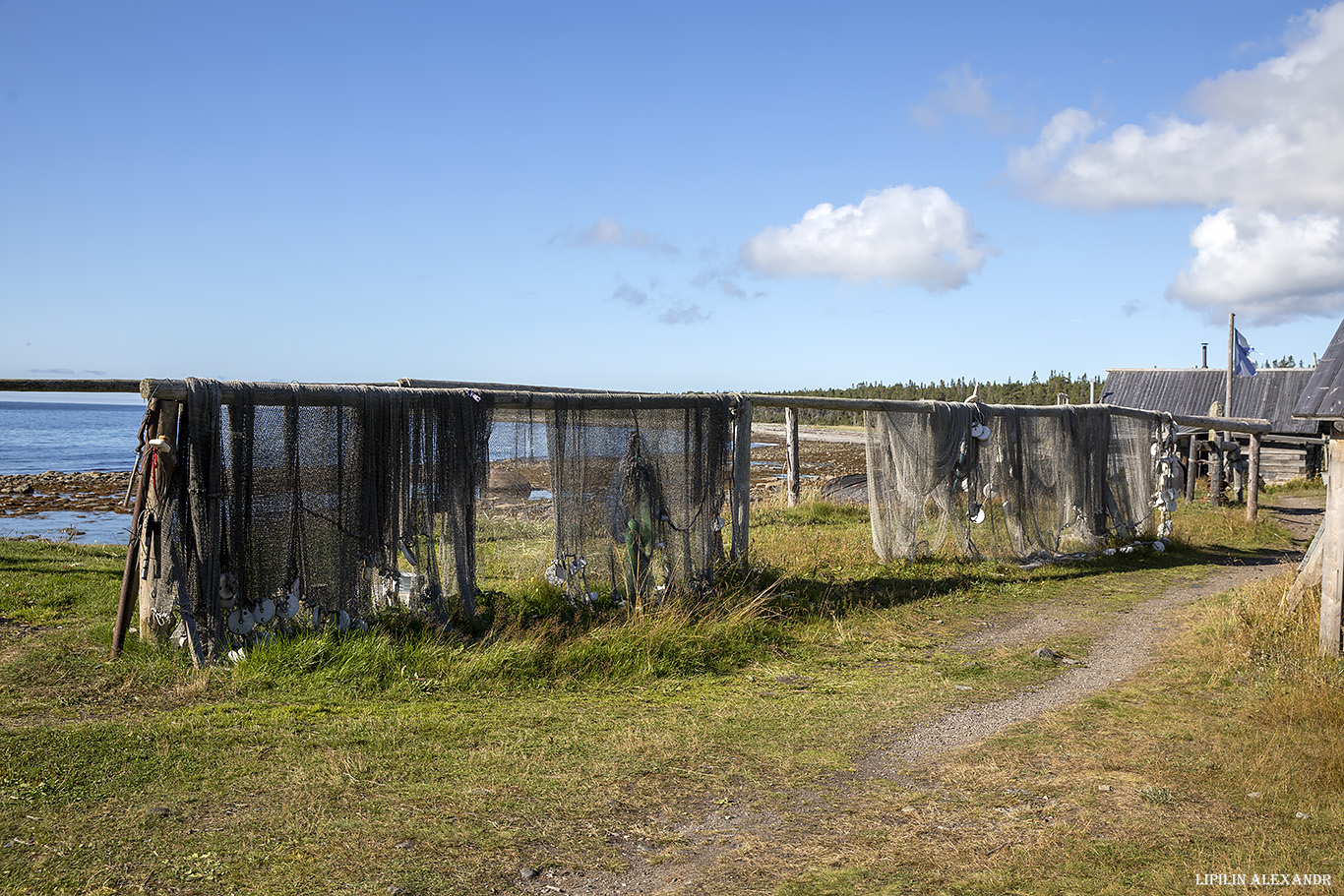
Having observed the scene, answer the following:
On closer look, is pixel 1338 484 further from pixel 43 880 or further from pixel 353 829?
pixel 43 880

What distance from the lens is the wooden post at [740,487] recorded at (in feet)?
30.0

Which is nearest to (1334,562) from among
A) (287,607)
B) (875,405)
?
(875,405)

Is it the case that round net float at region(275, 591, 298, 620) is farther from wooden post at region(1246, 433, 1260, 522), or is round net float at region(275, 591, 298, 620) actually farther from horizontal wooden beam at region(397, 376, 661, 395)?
wooden post at region(1246, 433, 1260, 522)

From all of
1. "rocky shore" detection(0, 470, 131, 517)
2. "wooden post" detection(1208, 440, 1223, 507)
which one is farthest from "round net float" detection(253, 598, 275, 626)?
"wooden post" detection(1208, 440, 1223, 507)

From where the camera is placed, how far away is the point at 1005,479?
1207 cm

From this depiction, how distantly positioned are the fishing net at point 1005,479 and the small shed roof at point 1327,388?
15.0 ft

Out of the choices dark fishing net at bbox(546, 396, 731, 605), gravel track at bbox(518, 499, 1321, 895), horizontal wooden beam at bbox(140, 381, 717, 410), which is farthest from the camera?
dark fishing net at bbox(546, 396, 731, 605)

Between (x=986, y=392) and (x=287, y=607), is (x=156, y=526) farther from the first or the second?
(x=986, y=392)

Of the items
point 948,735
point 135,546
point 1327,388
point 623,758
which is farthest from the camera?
point 1327,388

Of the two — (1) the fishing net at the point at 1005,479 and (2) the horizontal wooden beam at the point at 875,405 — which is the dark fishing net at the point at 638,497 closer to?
(2) the horizontal wooden beam at the point at 875,405

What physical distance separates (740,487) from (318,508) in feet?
13.5

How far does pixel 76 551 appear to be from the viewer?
9930 mm

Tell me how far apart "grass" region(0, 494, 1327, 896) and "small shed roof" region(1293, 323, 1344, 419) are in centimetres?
178

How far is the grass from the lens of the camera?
3797 mm
